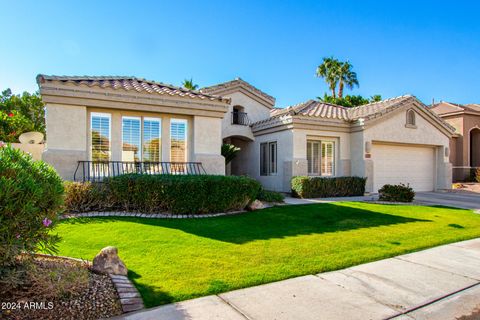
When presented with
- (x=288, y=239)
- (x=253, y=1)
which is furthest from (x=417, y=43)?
(x=288, y=239)

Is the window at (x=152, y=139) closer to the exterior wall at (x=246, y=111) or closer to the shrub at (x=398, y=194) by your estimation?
the exterior wall at (x=246, y=111)

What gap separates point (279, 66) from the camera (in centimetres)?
2108

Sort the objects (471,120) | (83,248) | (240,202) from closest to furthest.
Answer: (83,248)
(240,202)
(471,120)

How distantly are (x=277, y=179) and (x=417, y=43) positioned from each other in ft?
34.9

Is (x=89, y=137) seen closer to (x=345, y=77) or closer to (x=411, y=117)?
(x=411, y=117)

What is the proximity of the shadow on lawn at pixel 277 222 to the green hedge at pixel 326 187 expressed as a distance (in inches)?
145

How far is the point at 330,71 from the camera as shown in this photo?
136ft

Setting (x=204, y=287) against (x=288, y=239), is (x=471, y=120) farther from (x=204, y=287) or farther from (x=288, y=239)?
(x=204, y=287)

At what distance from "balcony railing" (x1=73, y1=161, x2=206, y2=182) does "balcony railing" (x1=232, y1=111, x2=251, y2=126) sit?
8.11 metres

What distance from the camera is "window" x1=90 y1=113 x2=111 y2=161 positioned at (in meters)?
11.8

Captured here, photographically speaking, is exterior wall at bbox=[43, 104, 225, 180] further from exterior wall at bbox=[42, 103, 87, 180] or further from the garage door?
the garage door

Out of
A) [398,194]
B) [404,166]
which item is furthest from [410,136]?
[398,194]

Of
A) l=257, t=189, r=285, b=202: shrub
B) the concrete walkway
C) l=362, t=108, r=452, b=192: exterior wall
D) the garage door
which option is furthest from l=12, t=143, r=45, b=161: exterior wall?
the garage door

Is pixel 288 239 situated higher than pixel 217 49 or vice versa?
pixel 217 49
